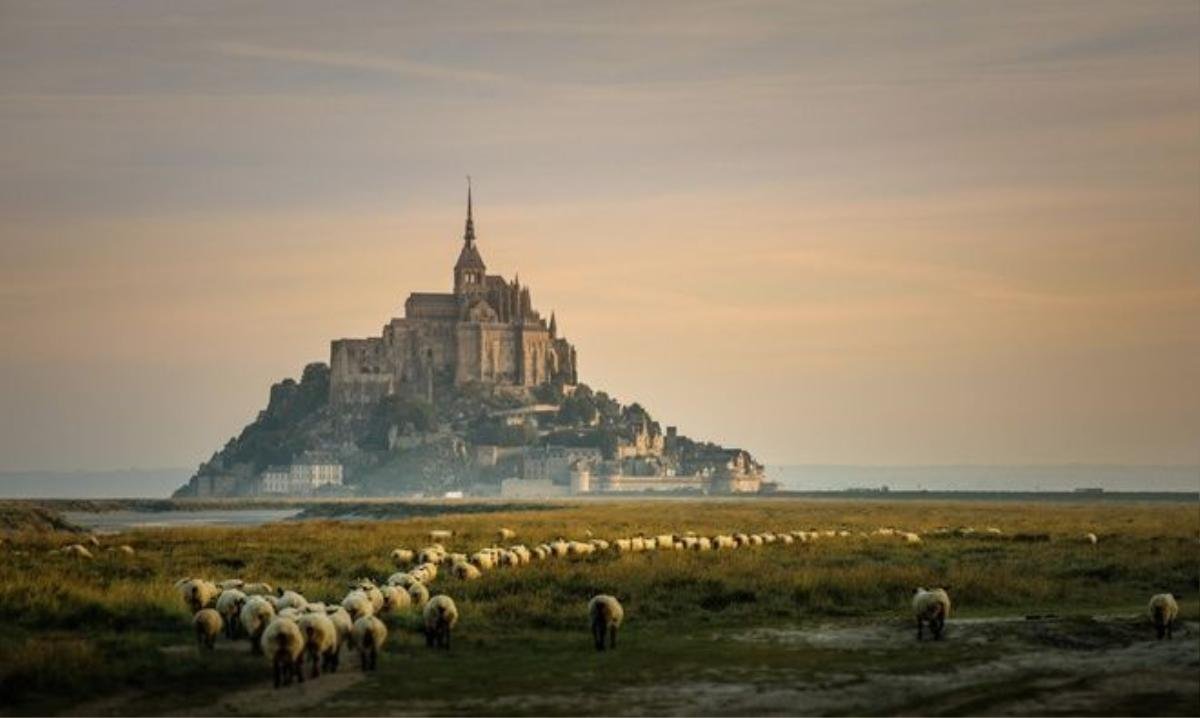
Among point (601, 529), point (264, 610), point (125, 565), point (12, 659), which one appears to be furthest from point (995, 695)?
point (601, 529)

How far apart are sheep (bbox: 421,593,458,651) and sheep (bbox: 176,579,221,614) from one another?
5104 mm

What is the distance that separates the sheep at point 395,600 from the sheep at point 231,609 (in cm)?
266

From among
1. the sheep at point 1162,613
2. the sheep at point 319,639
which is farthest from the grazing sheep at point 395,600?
the sheep at point 1162,613

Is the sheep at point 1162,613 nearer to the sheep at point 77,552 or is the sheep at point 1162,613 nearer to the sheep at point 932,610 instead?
the sheep at point 932,610

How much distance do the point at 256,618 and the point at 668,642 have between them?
636cm

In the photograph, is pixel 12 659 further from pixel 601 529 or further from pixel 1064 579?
pixel 601 529

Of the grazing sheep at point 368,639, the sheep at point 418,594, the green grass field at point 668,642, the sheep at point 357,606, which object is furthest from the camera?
the sheep at point 418,594

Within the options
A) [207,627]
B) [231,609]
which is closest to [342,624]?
[207,627]

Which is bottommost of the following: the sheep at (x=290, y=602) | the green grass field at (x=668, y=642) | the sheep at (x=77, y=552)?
the green grass field at (x=668, y=642)

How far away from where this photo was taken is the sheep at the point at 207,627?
26719mm

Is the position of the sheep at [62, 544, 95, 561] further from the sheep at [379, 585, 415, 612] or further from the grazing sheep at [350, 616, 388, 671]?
the grazing sheep at [350, 616, 388, 671]

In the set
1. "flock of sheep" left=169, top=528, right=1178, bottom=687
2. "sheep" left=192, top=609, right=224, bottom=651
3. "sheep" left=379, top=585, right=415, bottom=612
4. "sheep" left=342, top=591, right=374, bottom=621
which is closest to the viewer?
"flock of sheep" left=169, top=528, right=1178, bottom=687

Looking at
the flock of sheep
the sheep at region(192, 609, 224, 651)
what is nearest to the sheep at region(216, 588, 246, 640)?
the flock of sheep

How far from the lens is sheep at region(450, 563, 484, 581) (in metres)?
38.7
